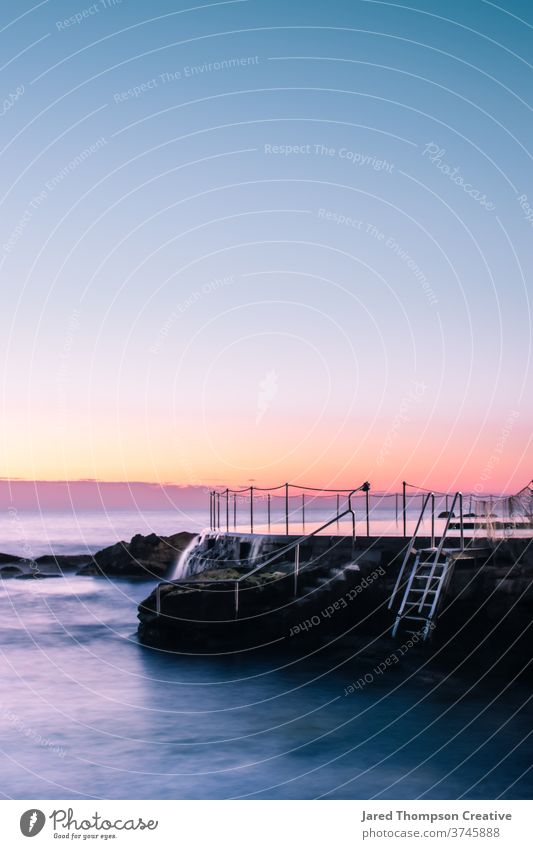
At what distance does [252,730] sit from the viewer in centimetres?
1363

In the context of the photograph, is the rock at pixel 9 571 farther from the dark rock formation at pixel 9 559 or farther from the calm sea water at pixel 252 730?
the calm sea water at pixel 252 730

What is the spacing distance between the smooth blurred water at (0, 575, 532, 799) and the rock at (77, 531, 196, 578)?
19247 millimetres

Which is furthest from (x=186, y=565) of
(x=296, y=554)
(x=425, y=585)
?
(x=425, y=585)

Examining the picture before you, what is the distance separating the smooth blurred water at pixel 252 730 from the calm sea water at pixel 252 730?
0.10 feet

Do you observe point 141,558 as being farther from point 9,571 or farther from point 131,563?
point 9,571

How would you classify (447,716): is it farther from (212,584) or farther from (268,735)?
(212,584)

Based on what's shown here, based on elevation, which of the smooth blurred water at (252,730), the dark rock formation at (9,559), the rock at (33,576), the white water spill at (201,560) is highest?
the white water spill at (201,560)

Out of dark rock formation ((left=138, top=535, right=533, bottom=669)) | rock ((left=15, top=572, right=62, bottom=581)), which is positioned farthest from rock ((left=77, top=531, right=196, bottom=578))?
dark rock formation ((left=138, top=535, right=533, bottom=669))

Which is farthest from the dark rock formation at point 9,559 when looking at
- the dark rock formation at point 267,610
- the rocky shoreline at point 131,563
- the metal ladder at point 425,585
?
the metal ladder at point 425,585

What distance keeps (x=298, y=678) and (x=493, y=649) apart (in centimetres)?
419

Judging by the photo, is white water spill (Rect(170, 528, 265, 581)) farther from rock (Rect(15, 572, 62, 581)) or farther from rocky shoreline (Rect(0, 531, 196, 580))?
rock (Rect(15, 572, 62, 581))

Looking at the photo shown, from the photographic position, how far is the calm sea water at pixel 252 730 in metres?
11.0

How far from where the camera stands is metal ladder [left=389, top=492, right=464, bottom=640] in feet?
57.6
